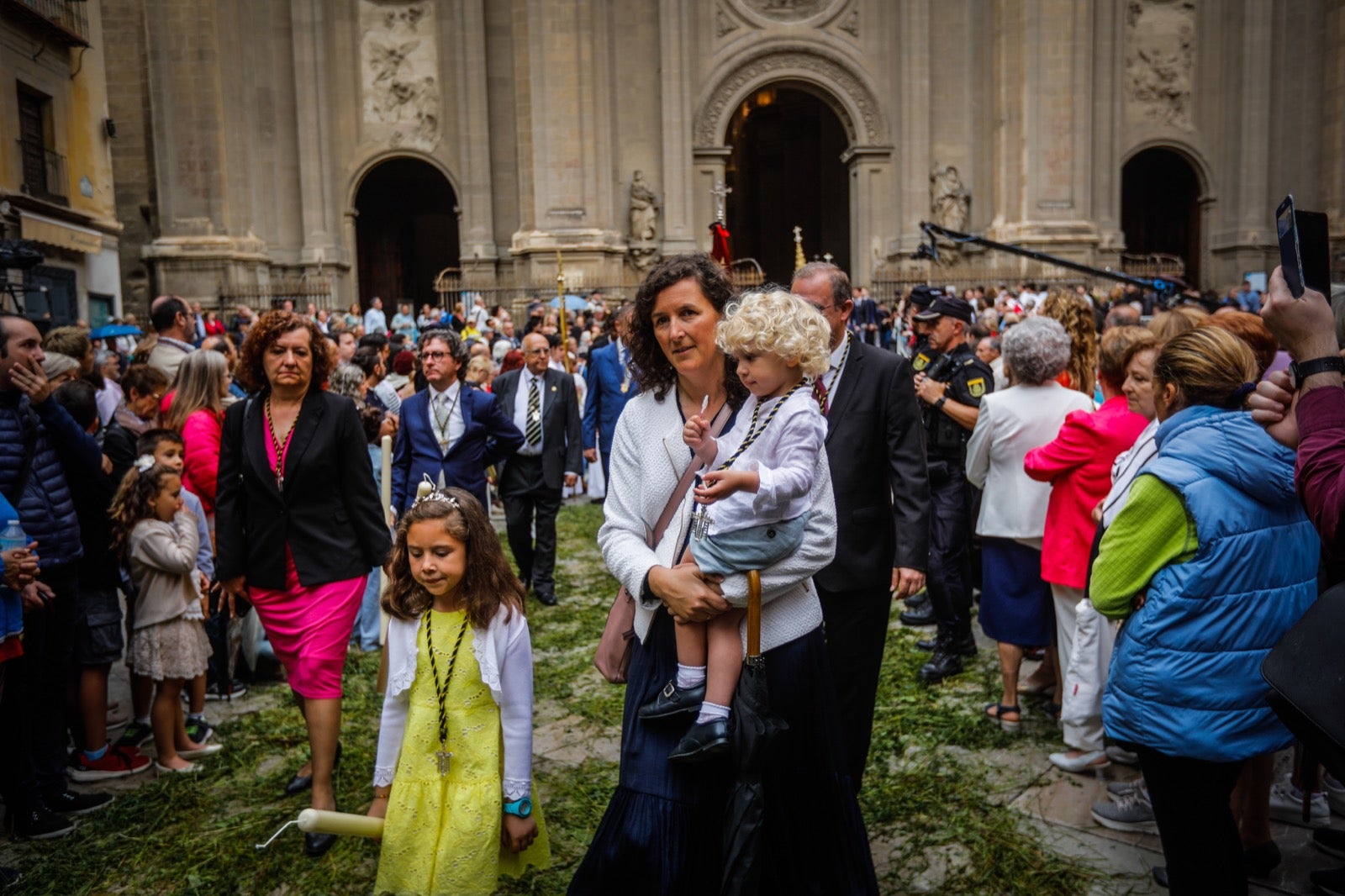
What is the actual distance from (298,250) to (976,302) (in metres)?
16.5

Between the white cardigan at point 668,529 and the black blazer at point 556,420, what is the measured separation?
17.9ft

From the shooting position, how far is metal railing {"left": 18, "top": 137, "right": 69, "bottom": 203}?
17.0 meters

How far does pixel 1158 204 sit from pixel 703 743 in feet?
109

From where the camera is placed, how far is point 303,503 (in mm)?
4523

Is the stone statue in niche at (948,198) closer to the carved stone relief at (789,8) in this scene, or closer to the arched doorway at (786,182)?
the carved stone relief at (789,8)

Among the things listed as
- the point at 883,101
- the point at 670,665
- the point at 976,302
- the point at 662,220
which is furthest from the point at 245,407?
the point at 883,101

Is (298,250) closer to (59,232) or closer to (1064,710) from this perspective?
(59,232)

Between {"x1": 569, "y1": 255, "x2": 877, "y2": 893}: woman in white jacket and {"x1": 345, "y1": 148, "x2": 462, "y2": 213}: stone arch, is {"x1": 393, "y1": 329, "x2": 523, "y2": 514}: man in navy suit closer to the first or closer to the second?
{"x1": 569, "y1": 255, "x2": 877, "y2": 893}: woman in white jacket

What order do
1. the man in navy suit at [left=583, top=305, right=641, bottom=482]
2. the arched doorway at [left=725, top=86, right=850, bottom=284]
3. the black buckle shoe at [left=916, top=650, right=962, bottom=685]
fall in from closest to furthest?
the black buckle shoe at [left=916, top=650, right=962, bottom=685] < the man in navy suit at [left=583, top=305, right=641, bottom=482] < the arched doorway at [left=725, top=86, right=850, bottom=284]

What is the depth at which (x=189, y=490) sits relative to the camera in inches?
228

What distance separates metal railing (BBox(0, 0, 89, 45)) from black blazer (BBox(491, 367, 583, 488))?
12.8 m

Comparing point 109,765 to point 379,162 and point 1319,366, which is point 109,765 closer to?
point 1319,366

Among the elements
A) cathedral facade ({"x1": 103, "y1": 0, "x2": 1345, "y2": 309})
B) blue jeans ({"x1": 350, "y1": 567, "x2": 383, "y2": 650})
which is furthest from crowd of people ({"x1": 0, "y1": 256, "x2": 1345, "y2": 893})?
Result: cathedral facade ({"x1": 103, "y1": 0, "x2": 1345, "y2": 309})

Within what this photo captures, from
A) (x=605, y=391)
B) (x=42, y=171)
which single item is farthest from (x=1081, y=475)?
(x=42, y=171)
